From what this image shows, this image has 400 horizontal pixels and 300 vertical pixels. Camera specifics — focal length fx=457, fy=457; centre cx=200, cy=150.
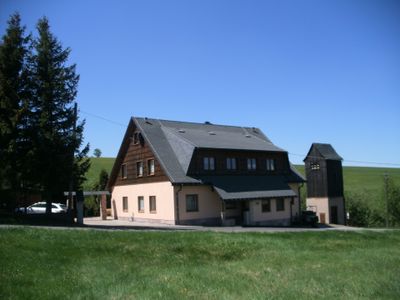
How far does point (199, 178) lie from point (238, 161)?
4.67 m

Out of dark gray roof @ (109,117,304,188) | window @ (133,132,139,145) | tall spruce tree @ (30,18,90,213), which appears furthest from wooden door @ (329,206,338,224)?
tall spruce tree @ (30,18,90,213)

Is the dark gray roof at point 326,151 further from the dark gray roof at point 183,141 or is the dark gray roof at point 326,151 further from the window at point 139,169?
the window at point 139,169

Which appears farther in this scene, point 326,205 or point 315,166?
point 315,166

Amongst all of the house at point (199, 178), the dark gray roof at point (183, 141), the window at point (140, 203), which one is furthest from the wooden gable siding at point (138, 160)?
the window at point (140, 203)

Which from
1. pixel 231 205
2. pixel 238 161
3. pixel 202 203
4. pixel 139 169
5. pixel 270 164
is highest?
pixel 238 161

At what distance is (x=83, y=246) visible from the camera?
14953 mm

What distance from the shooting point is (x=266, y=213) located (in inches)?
1416

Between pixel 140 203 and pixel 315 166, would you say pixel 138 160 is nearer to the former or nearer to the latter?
pixel 140 203

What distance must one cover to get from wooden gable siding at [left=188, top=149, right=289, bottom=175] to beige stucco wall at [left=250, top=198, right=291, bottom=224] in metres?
2.76

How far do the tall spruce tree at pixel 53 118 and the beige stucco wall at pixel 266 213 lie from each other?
514 inches

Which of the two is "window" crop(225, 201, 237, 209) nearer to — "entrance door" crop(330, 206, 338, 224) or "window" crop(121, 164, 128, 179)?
"window" crop(121, 164, 128, 179)

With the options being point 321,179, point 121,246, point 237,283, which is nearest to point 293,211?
point 321,179

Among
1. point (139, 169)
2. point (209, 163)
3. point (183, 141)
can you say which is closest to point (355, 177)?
point (209, 163)

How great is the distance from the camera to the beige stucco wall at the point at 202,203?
3200 centimetres
